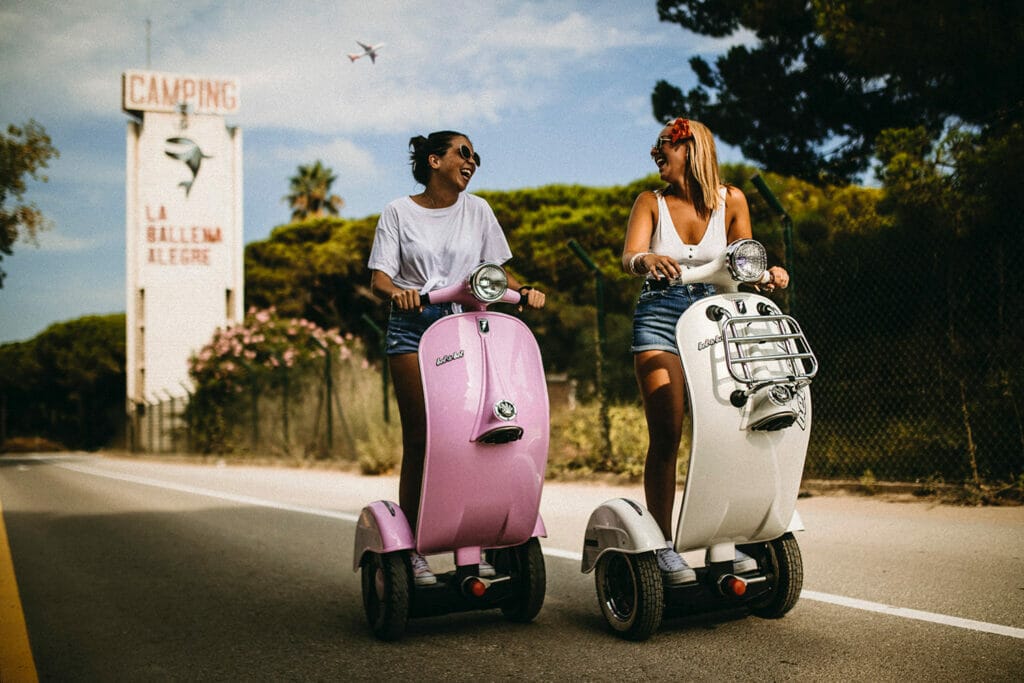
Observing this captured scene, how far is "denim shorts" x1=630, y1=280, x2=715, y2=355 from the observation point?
3.57 meters

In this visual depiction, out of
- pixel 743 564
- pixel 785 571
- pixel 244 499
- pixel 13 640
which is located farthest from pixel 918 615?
pixel 244 499

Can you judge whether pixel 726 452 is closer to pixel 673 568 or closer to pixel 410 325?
pixel 673 568

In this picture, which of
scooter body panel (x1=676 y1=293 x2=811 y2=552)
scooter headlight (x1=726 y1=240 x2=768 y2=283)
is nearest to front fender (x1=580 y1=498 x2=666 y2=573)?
scooter body panel (x1=676 y1=293 x2=811 y2=552)

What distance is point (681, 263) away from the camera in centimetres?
366

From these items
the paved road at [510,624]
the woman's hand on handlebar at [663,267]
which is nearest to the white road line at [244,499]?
the paved road at [510,624]

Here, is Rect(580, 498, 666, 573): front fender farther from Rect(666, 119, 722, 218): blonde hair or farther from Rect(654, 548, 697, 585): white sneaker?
Rect(666, 119, 722, 218): blonde hair

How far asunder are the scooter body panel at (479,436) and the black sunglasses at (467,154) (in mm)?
676

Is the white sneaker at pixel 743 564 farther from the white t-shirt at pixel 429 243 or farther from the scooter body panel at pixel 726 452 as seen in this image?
the white t-shirt at pixel 429 243

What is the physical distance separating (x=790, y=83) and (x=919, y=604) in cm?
950

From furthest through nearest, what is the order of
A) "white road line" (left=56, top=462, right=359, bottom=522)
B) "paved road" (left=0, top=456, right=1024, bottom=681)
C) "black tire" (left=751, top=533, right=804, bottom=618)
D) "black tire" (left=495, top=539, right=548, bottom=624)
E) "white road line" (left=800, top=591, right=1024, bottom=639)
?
"white road line" (left=56, top=462, right=359, bottom=522) < "black tire" (left=495, top=539, right=548, bottom=624) < "black tire" (left=751, top=533, right=804, bottom=618) < "white road line" (left=800, top=591, right=1024, bottom=639) < "paved road" (left=0, top=456, right=1024, bottom=681)

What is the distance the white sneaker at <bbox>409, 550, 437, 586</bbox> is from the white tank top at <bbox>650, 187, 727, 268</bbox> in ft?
4.84

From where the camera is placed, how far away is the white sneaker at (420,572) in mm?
3654

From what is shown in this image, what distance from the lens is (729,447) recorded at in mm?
3301

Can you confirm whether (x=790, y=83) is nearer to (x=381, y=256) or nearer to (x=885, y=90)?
(x=885, y=90)
